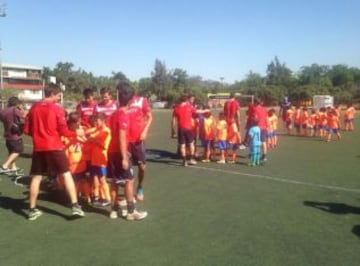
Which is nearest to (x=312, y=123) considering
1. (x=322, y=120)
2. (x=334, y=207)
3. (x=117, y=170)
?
(x=322, y=120)

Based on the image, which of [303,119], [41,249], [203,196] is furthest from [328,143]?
[41,249]

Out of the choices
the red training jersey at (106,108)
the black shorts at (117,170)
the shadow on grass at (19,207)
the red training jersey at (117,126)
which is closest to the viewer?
the red training jersey at (117,126)

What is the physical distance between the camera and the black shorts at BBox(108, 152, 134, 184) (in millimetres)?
6836

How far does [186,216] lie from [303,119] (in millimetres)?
16676

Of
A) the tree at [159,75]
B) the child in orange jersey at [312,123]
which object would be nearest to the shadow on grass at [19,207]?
the child in orange jersey at [312,123]

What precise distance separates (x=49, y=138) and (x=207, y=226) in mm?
2603

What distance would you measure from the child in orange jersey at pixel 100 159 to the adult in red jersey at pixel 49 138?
792 millimetres

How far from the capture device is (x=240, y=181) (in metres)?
9.88

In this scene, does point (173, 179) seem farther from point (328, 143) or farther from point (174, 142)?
point (328, 143)

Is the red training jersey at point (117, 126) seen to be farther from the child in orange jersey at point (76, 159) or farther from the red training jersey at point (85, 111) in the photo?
the red training jersey at point (85, 111)

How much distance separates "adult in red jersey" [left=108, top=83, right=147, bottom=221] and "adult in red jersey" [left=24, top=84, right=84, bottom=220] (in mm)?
661

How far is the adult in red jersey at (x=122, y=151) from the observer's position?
6.68 metres

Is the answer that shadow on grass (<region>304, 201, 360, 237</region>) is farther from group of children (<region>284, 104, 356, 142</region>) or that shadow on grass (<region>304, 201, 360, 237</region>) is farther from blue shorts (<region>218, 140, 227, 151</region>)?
group of children (<region>284, 104, 356, 142</region>)

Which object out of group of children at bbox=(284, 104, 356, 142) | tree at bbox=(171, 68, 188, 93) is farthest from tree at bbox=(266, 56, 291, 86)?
group of children at bbox=(284, 104, 356, 142)
